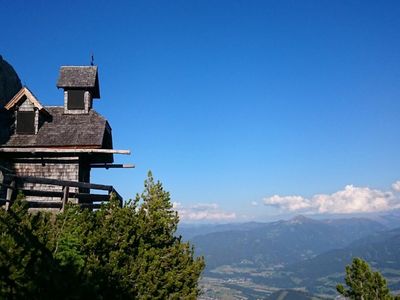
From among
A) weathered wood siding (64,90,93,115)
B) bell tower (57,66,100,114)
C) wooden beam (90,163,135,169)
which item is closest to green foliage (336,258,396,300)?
wooden beam (90,163,135,169)

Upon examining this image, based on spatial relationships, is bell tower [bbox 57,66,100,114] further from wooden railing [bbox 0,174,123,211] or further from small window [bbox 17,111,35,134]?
wooden railing [bbox 0,174,123,211]

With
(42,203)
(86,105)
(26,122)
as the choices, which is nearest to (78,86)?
(86,105)

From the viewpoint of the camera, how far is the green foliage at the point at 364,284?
24.3m

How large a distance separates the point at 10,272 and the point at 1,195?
12.0m

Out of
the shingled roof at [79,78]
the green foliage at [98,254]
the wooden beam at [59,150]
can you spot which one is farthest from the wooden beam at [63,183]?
the shingled roof at [79,78]

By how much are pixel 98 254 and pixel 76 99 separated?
14352 millimetres

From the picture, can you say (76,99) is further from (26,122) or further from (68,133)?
(26,122)

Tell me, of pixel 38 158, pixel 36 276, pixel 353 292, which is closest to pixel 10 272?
pixel 36 276

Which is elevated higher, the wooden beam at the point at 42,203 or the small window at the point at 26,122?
the small window at the point at 26,122

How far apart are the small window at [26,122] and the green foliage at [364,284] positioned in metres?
21.8

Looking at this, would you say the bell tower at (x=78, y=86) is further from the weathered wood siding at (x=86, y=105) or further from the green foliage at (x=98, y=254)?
the green foliage at (x=98, y=254)

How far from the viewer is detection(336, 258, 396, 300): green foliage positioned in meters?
24.3

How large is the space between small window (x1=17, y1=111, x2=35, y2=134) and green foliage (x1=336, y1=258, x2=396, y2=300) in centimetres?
2180

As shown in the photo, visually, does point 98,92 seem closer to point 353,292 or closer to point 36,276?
point 36,276
